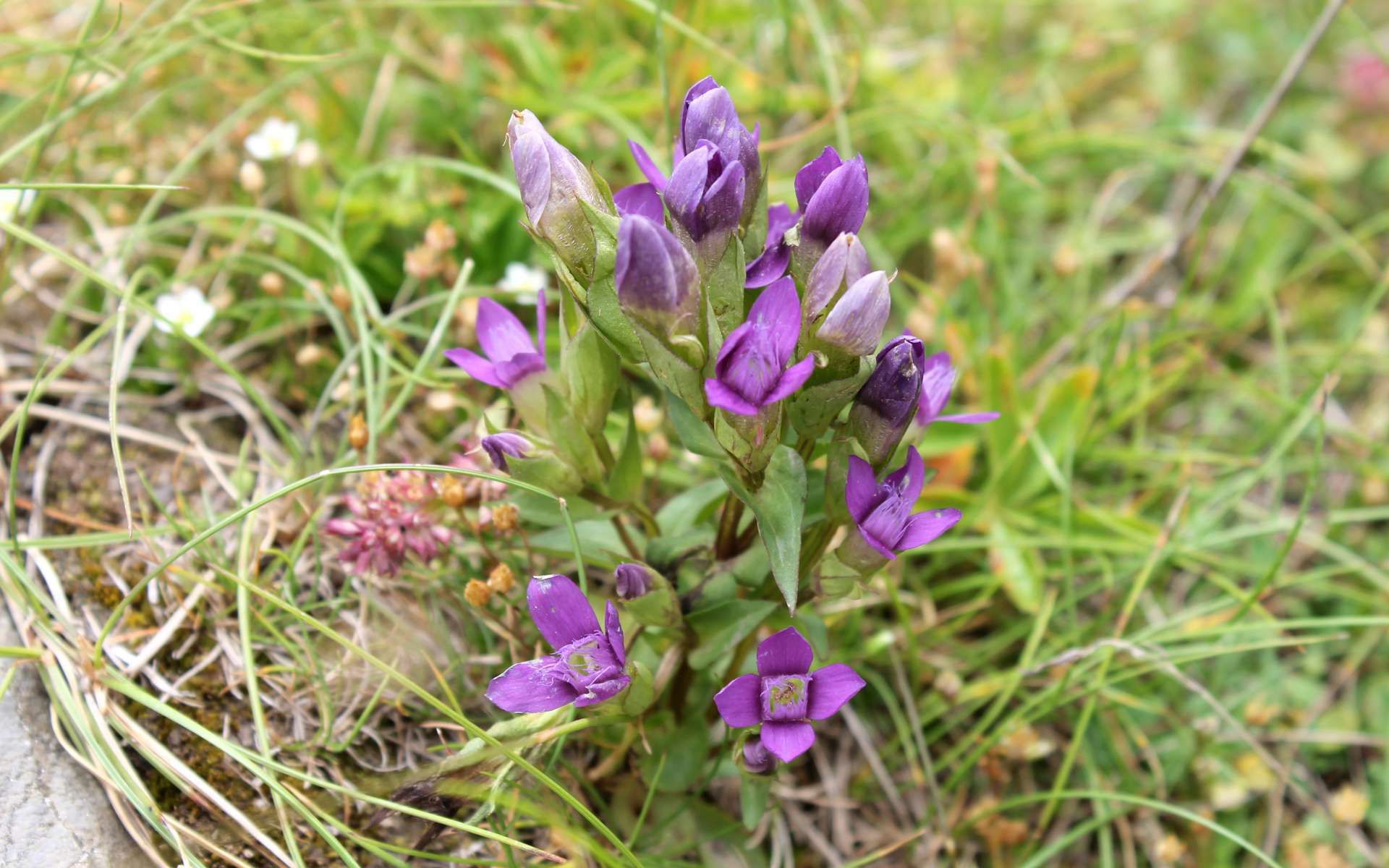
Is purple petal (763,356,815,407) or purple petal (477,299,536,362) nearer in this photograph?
purple petal (763,356,815,407)

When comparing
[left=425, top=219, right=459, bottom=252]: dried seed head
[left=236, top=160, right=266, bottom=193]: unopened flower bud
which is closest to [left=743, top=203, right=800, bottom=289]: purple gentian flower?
[left=425, top=219, right=459, bottom=252]: dried seed head

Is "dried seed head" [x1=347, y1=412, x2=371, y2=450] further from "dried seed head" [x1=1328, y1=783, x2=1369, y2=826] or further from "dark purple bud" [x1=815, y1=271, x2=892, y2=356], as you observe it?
"dried seed head" [x1=1328, y1=783, x2=1369, y2=826]

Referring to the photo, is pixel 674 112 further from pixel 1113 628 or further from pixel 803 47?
pixel 1113 628

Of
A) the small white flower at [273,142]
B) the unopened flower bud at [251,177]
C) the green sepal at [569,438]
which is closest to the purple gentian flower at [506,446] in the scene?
the green sepal at [569,438]

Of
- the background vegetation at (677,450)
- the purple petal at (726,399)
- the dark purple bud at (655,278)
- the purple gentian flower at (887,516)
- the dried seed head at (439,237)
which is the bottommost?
the background vegetation at (677,450)

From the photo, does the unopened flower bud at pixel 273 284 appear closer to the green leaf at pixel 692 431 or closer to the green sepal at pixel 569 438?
the green sepal at pixel 569 438
